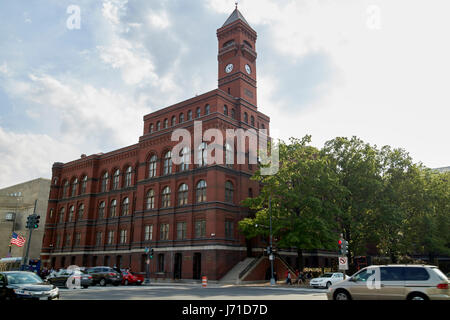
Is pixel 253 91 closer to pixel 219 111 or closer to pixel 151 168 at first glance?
pixel 219 111

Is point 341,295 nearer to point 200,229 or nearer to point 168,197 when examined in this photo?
point 200,229

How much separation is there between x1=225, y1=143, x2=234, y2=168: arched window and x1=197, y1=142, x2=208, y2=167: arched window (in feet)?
8.44

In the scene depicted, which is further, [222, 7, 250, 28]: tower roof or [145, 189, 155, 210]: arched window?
[222, 7, 250, 28]: tower roof

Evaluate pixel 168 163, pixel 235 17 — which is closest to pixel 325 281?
pixel 168 163

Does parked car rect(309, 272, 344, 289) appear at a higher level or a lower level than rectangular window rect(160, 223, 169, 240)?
lower

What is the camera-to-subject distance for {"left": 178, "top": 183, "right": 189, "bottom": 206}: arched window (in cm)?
4541

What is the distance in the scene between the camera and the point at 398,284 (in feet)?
44.3

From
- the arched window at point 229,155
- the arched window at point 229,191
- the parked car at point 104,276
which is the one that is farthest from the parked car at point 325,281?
the arched window at point 229,155

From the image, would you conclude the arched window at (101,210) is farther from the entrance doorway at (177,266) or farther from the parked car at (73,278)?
the parked car at (73,278)

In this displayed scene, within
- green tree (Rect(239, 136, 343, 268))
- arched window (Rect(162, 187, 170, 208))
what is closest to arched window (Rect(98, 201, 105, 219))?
arched window (Rect(162, 187, 170, 208))

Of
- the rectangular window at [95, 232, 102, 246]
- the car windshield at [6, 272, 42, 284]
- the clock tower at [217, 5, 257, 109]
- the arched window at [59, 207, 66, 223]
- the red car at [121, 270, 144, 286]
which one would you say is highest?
the clock tower at [217, 5, 257, 109]

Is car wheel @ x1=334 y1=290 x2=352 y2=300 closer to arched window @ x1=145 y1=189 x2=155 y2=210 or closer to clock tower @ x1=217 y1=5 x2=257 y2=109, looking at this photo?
arched window @ x1=145 y1=189 x2=155 y2=210

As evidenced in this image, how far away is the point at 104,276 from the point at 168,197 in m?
16.1

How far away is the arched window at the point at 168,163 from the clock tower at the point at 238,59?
1298 centimetres
